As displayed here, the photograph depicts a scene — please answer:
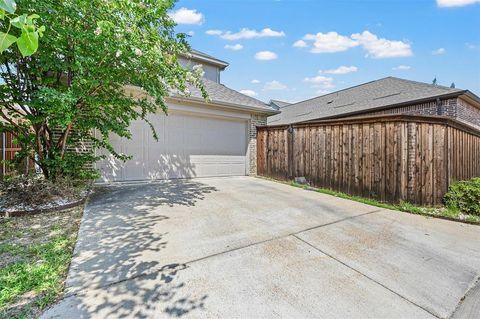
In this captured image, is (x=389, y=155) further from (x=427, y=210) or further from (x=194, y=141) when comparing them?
(x=194, y=141)

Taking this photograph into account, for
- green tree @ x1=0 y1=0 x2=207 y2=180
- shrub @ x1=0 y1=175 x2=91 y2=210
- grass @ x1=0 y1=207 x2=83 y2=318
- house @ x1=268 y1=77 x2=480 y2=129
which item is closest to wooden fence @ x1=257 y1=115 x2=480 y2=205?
house @ x1=268 y1=77 x2=480 y2=129

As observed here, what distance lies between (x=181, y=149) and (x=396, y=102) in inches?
393

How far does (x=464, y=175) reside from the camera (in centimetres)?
609

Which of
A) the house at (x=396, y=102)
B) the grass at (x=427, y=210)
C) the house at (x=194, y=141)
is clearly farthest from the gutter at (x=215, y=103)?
the house at (x=396, y=102)

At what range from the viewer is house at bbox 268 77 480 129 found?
934cm

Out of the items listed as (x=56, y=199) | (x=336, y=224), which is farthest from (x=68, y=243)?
(x=336, y=224)

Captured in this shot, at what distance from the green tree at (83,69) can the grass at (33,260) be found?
167 cm

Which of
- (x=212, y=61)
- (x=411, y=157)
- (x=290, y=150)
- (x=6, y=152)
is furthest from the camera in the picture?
(x=212, y=61)

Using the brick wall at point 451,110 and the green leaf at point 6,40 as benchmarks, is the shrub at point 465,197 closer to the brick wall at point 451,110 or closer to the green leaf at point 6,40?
the brick wall at point 451,110

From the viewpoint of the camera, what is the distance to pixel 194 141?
26.1 feet

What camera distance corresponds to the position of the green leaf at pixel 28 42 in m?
0.94

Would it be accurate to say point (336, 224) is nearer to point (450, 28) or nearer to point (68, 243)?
point (68, 243)

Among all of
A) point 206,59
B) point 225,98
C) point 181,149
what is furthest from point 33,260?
point 206,59

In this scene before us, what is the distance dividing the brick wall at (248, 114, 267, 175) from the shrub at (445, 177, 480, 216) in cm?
581
